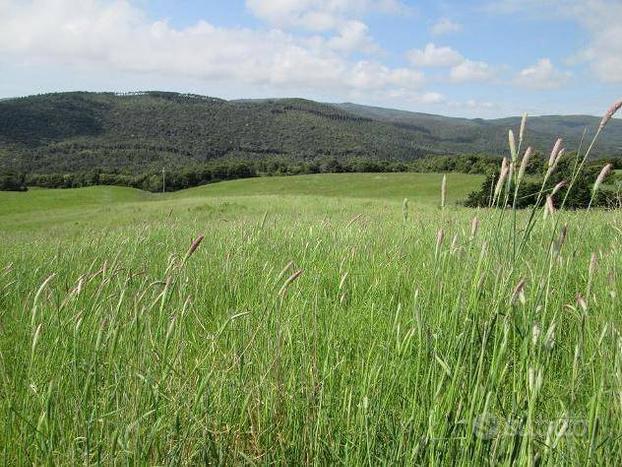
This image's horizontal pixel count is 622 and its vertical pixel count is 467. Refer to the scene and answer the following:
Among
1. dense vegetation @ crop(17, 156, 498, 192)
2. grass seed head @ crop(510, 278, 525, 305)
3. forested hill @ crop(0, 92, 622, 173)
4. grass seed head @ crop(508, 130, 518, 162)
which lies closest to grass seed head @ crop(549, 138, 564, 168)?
grass seed head @ crop(508, 130, 518, 162)

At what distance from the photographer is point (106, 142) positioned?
16788 cm

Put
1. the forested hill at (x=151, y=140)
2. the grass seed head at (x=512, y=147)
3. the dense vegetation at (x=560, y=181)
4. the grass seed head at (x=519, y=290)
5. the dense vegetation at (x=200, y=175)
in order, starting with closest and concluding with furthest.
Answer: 1. the grass seed head at (x=519, y=290)
2. the grass seed head at (x=512, y=147)
3. the dense vegetation at (x=560, y=181)
4. the dense vegetation at (x=200, y=175)
5. the forested hill at (x=151, y=140)

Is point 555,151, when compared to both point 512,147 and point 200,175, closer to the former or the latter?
point 512,147

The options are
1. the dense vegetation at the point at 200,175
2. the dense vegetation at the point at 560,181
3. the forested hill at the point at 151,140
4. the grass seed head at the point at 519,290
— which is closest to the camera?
the grass seed head at the point at 519,290

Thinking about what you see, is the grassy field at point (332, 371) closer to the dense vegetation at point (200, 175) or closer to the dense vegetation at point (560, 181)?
the dense vegetation at point (560, 181)

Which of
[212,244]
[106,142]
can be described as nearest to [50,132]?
[106,142]

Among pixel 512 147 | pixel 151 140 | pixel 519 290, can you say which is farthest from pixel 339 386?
pixel 151 140

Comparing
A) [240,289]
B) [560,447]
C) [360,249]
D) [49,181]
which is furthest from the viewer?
[49,181]

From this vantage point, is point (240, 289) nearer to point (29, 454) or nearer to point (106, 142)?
point (29, 454)

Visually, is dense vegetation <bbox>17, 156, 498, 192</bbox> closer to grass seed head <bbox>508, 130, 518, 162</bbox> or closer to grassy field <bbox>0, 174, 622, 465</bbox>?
grassy field <bbox>0, 174, 622, 465</bbox>

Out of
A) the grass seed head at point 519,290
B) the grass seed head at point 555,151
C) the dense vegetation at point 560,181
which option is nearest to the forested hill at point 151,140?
the dense vegetation at point 560,181

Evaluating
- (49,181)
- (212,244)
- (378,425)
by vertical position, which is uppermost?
(378,425)

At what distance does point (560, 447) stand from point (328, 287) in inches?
104

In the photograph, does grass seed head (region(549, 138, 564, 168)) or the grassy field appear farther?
grass seed head (region(549, 138, 564, 168))
